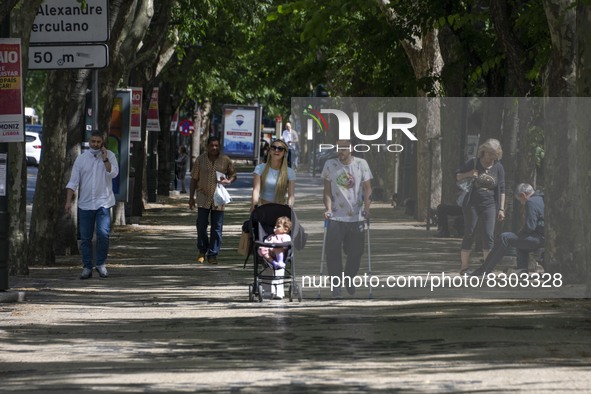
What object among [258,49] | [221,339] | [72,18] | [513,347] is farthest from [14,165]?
[258,49]

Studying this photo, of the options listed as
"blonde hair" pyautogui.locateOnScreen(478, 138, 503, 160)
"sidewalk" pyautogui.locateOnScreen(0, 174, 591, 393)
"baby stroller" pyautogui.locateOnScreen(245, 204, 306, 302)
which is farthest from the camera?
"blonde hair" pyautogui.locateOnScreen(478, 138, 503, 160)

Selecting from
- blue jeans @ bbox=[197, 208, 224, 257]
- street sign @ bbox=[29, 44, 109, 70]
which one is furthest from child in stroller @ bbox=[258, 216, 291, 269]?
blue jeans @ bbox=[197, 208, 224, 257]

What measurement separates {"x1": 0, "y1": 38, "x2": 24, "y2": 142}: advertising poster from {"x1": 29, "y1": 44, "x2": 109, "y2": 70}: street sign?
11.6ft

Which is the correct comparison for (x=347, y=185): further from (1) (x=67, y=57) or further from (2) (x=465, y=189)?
(1) (x=67, y=57)

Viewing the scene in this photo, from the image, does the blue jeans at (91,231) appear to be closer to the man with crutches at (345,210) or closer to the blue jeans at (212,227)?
the blue jeans at (212,227)

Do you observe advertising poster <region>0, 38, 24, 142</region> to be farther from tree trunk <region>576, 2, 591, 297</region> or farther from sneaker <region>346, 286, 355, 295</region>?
tree trunk <region>576, 2, 591, 297</region>

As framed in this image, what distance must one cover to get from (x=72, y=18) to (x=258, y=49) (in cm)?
2742

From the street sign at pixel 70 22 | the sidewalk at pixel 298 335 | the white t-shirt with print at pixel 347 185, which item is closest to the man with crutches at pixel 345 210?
the white t-shirt with print at pixel 347 185

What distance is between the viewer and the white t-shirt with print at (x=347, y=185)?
661 inches

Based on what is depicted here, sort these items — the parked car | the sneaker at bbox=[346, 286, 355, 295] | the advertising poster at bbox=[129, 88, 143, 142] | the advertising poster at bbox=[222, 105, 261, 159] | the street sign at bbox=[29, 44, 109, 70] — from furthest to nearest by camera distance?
the parked car → the advertising poster at bbox=[222, 105, 261, 159] → the advertising poster at bbox=[129, 88, 143, 142] → the street sign at bbox=[29, 44, 109, 70] → the sneaker at bbox=[346, 286, 355, 295]

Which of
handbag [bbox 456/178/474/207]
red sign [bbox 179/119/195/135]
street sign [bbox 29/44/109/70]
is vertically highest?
street sign [bbox 29/44/109/70]

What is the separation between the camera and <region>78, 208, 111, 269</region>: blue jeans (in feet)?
64.8

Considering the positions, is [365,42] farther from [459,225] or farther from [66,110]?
[459,225]

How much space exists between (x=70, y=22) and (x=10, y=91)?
→ 4.13m
